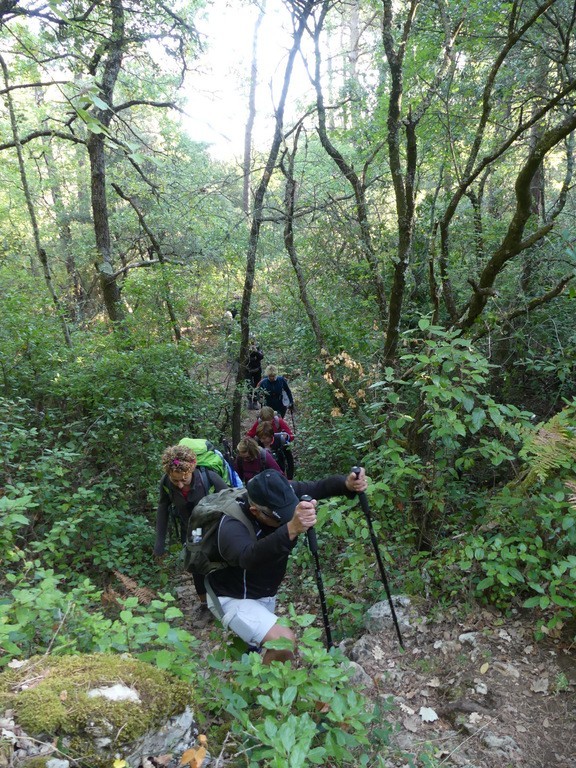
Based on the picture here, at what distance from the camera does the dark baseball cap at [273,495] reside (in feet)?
10.5

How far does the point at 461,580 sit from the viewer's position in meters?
4.50

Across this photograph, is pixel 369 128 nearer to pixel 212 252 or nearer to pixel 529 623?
pixel 212 252

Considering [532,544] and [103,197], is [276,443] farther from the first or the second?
[103,197]

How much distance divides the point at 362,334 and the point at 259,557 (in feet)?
21.5

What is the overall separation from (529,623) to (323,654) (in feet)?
8.54

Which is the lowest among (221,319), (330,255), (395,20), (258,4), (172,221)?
(221,319)

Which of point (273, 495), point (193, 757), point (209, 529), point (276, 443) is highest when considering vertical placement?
point (273, 495)

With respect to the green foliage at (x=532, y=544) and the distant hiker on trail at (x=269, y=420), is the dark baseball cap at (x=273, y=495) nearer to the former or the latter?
the green foliage at (x=532, y=544)

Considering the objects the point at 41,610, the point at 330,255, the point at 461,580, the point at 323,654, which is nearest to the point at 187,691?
the point at 323,654

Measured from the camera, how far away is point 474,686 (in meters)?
3.68

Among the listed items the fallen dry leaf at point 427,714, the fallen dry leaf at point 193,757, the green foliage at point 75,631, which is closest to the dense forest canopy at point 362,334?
the green foliage at point 75,631

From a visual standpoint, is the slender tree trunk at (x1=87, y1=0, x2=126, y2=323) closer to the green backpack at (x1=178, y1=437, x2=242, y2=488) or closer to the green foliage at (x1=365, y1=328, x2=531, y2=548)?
the green backpack at (x1=178, y1=437, x2=242, y2=488)

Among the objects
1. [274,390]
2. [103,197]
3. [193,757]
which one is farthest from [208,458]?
[103,197]

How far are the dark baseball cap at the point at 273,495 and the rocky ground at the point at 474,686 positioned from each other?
3.90 feet
